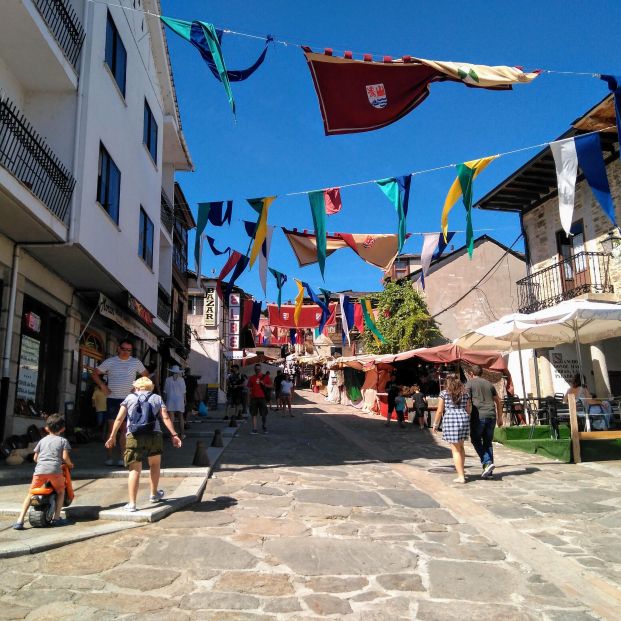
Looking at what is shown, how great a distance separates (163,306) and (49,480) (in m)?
15.8

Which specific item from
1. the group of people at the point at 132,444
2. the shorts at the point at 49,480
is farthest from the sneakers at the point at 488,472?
the shorts at the point at 49,480

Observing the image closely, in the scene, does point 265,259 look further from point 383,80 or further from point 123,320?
point 383,80

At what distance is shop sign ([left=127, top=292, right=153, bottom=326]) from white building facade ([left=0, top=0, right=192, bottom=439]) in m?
0.07

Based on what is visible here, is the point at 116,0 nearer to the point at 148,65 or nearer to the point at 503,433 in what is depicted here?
the point at 148,65

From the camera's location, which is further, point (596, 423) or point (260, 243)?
point (260, 243)

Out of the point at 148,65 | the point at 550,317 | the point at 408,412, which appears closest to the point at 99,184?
the point at 148,65

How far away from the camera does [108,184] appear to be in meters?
12.1

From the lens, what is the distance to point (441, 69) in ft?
28.6

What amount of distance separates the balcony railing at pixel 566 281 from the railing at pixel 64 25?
45.7 feet

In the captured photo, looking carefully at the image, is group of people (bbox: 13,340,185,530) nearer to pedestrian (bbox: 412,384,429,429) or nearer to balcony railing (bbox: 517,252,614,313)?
pedestrian (bbox: 412,384,429,429)

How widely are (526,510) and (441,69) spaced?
657 cm

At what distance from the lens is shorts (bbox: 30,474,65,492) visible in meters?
5.34

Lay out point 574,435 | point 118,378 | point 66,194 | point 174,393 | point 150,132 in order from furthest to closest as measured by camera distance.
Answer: point 150,132
point 174,393
point 574,435
point 66,194
point 118,378

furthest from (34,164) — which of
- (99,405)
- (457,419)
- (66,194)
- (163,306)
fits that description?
(163,306)
